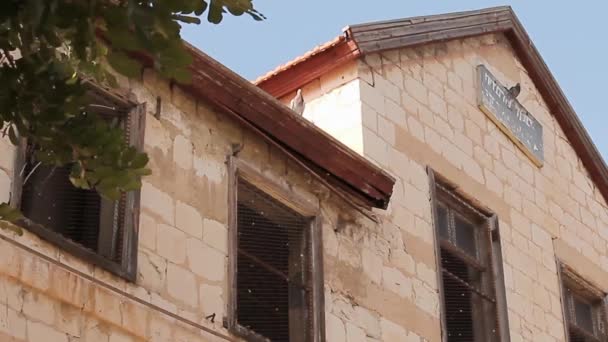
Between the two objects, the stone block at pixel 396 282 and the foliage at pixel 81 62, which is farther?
the stone block at pixel 396 282

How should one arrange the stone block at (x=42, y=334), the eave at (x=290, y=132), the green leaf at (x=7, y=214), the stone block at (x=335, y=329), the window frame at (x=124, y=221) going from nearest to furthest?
the green leaf at (x=7, y=214)
the stone block at (x=42, y=334)
the window frame at (x=124, y=221)
the eave at (x=290, y=132)
the stone block at (x=335, y=329)

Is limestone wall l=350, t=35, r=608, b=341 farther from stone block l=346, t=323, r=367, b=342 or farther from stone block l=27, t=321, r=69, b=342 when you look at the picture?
stone block l=27, t=321, r=69, b=342

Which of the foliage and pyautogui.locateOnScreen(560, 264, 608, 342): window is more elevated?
pyautogui.locateOnScreen(560, 264, 608, 342): window

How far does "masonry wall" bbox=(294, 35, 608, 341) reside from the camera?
1029 cm

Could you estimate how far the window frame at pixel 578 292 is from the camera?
12.4 meters

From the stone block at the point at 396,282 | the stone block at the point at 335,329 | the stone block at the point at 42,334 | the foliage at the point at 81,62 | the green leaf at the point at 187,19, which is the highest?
the stone block at the point at 396,282

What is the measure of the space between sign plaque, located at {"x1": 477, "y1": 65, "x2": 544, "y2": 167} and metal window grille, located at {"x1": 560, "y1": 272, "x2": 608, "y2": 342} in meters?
1.18

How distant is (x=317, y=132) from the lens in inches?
377

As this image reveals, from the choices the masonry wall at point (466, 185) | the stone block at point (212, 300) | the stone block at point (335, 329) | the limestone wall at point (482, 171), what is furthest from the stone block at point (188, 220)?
the limestone wall at point (482, 171)

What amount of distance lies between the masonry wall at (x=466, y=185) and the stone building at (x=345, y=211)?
20 mm

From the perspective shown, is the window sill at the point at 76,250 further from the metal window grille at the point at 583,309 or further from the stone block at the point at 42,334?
the metal window grille at the point at 583,309

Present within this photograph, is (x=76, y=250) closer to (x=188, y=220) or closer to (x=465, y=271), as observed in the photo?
(x=188, y=220)

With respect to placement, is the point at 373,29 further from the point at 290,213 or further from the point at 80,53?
the point at 80,53

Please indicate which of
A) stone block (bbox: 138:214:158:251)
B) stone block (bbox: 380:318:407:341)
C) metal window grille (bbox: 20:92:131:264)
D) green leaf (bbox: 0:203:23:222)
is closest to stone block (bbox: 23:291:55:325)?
metal window grille (bbox: 20:92:131:264)
